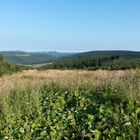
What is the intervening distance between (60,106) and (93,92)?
1136mm

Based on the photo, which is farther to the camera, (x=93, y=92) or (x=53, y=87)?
(x=53, y=87)

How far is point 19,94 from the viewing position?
30.1 ft

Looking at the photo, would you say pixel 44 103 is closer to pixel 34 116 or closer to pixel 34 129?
pixel 34 116

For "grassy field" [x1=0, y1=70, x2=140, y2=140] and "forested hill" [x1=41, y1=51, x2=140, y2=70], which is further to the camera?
"forested hill" [x1=41, y1=51, x2=140, y2=70]

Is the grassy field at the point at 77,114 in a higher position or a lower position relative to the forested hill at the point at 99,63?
higher

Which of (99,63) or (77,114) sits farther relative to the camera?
(99,63)

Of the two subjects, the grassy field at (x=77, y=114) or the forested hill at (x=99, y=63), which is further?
the forested hill at (x=99, y=63)

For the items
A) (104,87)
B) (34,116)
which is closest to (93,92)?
(104,87)

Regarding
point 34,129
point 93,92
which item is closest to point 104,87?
point 93,92

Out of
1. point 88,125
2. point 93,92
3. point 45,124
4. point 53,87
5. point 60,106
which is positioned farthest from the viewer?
point 53,87

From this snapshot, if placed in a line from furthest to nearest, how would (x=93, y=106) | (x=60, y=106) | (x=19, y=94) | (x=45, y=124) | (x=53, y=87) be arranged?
(x=53, y=87), (x=19, y=94), (x=60, y=106), (x=93, y=106), (x=45, y=124)

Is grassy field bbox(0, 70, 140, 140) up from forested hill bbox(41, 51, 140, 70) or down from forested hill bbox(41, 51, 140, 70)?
up

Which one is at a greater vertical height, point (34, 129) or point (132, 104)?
point (132, 104)

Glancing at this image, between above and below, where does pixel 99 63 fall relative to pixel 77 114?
below
